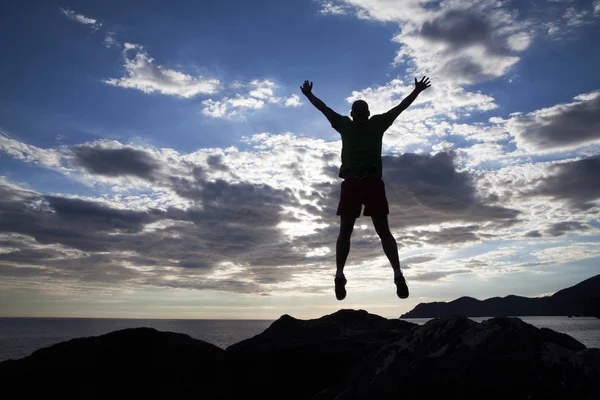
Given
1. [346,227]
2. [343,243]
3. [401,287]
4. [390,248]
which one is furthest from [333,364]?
[346,227]

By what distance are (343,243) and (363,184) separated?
1.09m

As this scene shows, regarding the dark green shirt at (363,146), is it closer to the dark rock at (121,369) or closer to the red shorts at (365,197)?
the red shorts at (365,197)

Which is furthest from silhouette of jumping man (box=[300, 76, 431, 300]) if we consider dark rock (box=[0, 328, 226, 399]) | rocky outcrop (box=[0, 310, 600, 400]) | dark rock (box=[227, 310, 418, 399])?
dark rock (box=[0, 328, 226, 399])

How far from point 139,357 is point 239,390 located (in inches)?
69.3

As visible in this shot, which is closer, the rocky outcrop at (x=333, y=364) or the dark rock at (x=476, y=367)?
the dark rock at (x=476, y=367)

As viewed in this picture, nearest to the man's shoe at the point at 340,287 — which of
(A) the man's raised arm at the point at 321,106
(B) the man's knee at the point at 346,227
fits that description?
(B) the man's knee at the point at 346,227

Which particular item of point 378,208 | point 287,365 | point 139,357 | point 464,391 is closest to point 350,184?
point 378,208

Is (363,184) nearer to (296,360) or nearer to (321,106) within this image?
(321,106)

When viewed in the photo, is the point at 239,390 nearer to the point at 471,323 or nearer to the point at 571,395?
the point at 471,323

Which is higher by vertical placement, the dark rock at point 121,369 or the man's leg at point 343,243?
the man's leg at point 343,243

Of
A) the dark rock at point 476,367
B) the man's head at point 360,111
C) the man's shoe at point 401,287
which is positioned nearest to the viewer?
the dark rock at point 476,367

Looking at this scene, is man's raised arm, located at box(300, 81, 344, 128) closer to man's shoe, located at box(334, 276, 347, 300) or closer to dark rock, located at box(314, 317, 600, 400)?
man's shoe, located at box(334, 276, 347, 300)

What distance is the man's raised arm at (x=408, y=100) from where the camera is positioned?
25.0 ft

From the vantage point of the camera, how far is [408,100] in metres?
7.82
